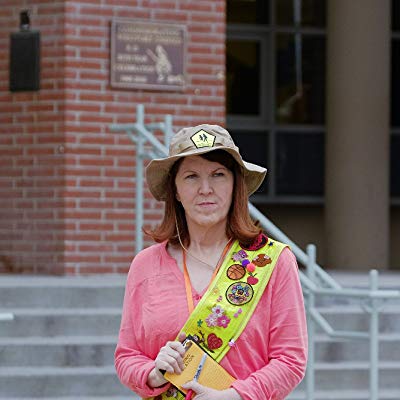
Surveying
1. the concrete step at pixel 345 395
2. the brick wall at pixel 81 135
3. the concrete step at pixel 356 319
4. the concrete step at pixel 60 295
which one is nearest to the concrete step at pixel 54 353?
the concrete step at pixel 60 295

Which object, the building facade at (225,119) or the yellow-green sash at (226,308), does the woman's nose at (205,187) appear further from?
the building facade at (225,119)

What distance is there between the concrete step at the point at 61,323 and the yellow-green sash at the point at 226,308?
15.3 feet

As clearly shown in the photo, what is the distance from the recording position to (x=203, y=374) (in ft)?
10.8

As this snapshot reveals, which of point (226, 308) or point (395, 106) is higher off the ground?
point (395, 106)

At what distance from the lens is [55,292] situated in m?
8.21

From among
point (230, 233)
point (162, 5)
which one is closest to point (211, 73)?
point (162, 5)

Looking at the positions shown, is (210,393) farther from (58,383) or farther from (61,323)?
(61,323)

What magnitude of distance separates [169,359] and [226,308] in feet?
0.71

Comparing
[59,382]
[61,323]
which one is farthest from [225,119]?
[59,382]

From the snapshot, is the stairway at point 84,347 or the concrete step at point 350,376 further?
the concrete step at point 350,376

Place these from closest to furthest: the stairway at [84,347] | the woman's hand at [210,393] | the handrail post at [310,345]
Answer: the woman's hand at [210,393], the handrail post at [310,345], the stairway at [84,347]

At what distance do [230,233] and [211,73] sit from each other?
6.32 meters

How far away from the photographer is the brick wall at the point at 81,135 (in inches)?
364

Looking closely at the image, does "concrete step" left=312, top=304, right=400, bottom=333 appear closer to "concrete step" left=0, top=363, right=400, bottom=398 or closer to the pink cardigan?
"concrete step" left=0, top=363, right=400, bottom=398
